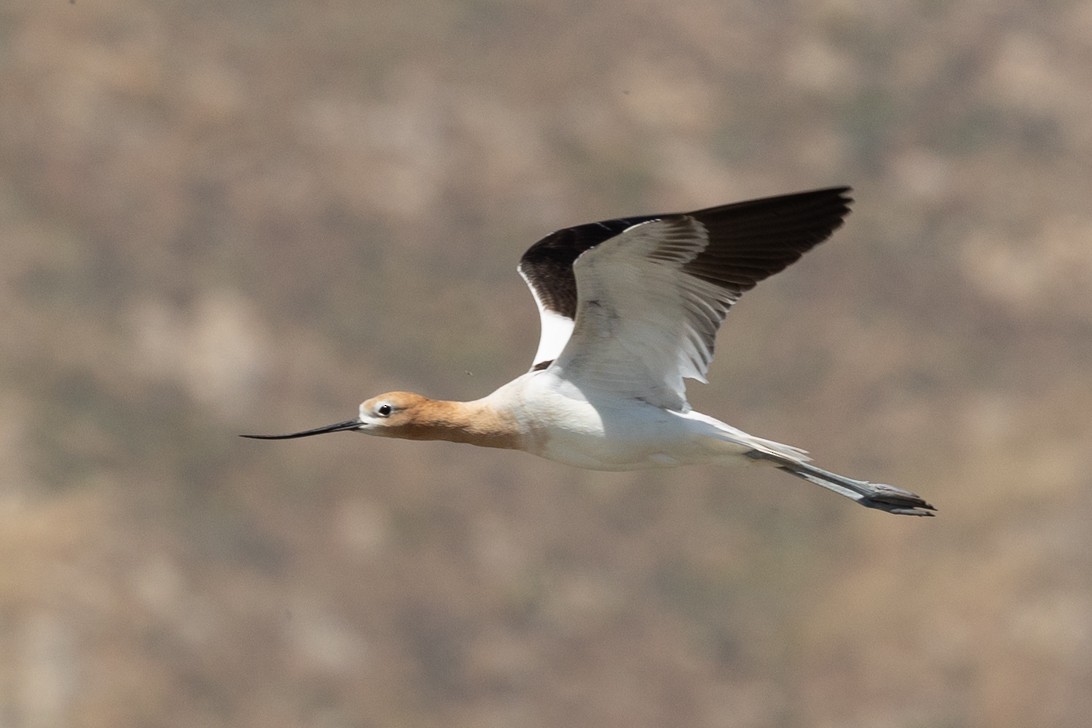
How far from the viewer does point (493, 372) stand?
101ft

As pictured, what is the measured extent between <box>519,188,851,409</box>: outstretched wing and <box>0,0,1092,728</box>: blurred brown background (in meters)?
16.5

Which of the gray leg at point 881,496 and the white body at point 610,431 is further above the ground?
the white body at point 610,431

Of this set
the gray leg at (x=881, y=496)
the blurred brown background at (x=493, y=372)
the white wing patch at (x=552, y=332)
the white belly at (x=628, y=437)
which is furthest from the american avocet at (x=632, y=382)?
the blurred brown background at (x=493, y=372)

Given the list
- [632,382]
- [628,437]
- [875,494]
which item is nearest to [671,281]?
[632,382]

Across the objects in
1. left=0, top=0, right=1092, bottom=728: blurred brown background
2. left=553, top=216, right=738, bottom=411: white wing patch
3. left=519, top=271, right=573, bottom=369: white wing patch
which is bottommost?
left=553, top=216, right=738, bottom=411: white wing patch

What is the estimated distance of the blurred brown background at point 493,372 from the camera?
27.0 metres

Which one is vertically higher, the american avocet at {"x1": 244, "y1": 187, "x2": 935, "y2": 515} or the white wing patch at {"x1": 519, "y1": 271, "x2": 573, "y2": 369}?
the white wing patch at {"x1": 519, "y1": 271, "x2": 573, "y2": 369}

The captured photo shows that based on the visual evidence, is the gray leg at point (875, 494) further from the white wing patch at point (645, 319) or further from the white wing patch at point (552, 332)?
the white wing patch at point (552, 332)

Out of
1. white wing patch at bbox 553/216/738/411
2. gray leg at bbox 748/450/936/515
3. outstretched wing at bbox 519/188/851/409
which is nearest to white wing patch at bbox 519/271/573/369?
outstretched wing at bbox 519/188/851/409

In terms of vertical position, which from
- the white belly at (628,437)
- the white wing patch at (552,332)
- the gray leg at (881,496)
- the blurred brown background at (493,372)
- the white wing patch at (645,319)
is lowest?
the gray leg at (881,496)

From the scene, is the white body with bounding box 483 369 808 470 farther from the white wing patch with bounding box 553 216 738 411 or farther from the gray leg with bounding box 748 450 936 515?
the gray leg with bounding box 748 450 936 515

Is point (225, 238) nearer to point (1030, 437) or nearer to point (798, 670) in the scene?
point (798, 670)

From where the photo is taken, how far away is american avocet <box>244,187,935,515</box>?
10062mm

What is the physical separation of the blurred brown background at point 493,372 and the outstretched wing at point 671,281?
16477 mm
